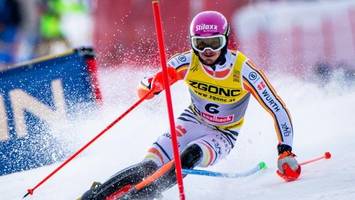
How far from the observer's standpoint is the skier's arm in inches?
173

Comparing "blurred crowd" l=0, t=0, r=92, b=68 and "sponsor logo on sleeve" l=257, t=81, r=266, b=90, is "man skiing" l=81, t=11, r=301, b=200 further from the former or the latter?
"blurred crowd" l=0, t=0, r=92, b=68

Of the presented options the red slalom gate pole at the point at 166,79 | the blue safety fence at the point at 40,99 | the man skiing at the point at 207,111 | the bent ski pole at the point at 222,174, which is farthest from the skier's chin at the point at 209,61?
the blue safety fence at the point at 40,99

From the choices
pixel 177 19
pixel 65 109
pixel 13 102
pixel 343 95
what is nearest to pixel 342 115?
pixel 343 95

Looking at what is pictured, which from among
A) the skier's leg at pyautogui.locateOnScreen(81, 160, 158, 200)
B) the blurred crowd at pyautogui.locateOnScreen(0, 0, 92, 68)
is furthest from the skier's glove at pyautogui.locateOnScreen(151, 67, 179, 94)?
the blurred crowd at pyautogui.locateOnScreen(0, 0, 92, 68)

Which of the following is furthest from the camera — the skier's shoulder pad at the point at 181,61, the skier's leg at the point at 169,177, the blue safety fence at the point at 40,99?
the blue safety fence at the point at 40,99

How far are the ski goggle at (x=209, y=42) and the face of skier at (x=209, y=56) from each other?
1.5 inches

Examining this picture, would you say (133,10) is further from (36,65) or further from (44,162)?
(44,162)

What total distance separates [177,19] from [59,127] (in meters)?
2.27

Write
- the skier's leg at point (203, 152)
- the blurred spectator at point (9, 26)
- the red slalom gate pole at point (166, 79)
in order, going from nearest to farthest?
the red slalom gate pole at point (166, 79)
the skier's leg at point (203, 152)
the blurred spectator at point (9, 26)

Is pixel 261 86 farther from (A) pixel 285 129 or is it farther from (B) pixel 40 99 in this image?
(B) pixel 40 99

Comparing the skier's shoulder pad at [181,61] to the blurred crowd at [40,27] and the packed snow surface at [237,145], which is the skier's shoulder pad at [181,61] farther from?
the blurred crowd at [40,27]

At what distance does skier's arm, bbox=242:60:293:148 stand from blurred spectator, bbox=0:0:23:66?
12.4 feet

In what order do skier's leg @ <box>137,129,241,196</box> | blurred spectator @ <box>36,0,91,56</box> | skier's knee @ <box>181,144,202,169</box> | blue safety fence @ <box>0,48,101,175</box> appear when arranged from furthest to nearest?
blurred spectator @ <box>36,0,91,56</box> → blue safety fence @ <box>0,48,101,175</box> → skier's knee @ <box>181,144,202,169</box> → skier's leg @ <box>137,129,241,196</box>

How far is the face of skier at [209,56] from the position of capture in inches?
173
